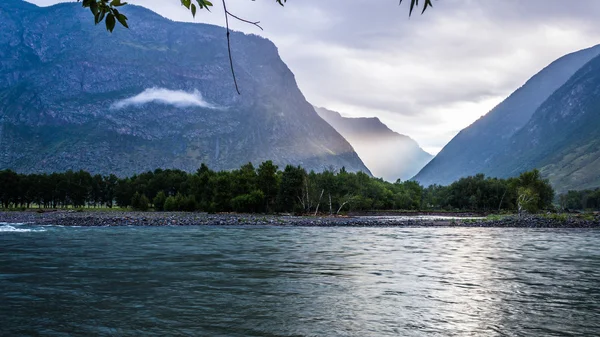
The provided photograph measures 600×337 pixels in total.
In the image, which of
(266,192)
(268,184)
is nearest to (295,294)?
(268,184)

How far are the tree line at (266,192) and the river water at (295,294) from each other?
85.4 m

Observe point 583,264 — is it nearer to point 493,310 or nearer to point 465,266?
point 465,266

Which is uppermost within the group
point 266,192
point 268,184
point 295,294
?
point 268,184

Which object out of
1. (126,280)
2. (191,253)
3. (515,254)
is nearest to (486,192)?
(515,254)

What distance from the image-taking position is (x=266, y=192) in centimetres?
12162

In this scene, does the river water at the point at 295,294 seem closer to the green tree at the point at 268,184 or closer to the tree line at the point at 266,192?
the tree line at the point at 266,192

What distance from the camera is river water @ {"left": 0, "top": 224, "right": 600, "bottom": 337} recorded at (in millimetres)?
12258

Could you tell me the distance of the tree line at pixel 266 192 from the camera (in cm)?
12131

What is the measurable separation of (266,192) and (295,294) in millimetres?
105081

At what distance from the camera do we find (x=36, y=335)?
11.2 meters

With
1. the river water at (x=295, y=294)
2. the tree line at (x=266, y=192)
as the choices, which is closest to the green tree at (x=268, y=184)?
the tree line at (x=266, y=192)

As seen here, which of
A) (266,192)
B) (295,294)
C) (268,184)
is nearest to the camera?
(295,294)

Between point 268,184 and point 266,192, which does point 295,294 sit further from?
point 266,192

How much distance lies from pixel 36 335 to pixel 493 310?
45.4 feet
